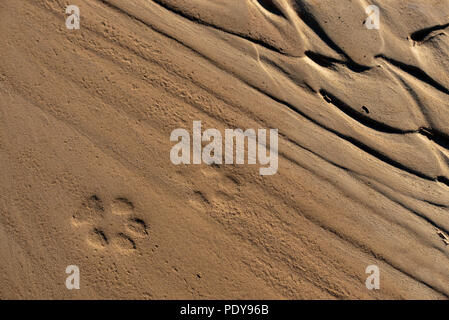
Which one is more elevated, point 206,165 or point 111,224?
point 206,165

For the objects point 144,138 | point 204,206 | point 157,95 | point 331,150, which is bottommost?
point 204,206

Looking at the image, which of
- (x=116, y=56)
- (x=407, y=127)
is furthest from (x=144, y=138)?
(x=407, y=127)

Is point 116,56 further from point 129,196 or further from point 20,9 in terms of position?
point 129,196
